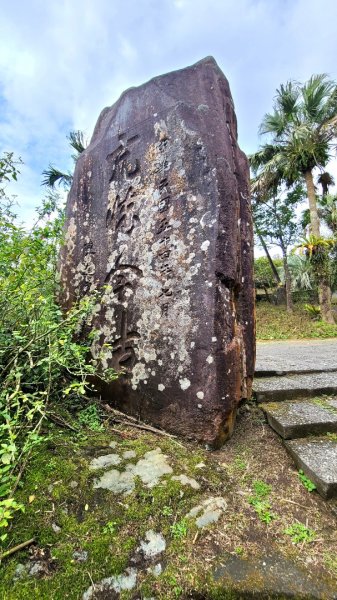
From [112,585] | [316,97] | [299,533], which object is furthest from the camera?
[316,97]

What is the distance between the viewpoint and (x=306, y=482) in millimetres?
1638

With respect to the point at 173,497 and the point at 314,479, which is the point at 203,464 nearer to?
the point at 173,497

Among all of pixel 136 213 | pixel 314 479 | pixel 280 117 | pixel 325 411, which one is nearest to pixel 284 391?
pixel 325 411

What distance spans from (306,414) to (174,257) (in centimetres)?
147

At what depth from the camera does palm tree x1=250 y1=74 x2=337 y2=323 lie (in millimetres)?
10398

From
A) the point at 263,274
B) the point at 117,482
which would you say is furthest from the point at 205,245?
the point at 263,274

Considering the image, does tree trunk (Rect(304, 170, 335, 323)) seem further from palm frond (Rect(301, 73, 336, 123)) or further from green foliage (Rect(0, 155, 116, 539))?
green foliage (Rect(0, 155, 116, 539))

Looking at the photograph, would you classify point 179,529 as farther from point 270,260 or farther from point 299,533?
point 270,260

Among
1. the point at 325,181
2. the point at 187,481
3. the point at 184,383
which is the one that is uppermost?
the point at 325,181

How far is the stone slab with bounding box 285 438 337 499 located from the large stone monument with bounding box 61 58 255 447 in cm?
43

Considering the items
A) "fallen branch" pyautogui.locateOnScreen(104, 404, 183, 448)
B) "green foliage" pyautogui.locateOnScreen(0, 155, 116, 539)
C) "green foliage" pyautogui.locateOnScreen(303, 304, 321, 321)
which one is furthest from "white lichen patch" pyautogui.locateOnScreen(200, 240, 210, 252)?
"green foliage" pyautogui.locateOnScreen(303, 304, 321, 321)

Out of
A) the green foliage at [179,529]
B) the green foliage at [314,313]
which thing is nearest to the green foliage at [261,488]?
the green foliage at [179,529]

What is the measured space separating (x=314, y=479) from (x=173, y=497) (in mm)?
764

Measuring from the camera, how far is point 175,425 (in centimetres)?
197
